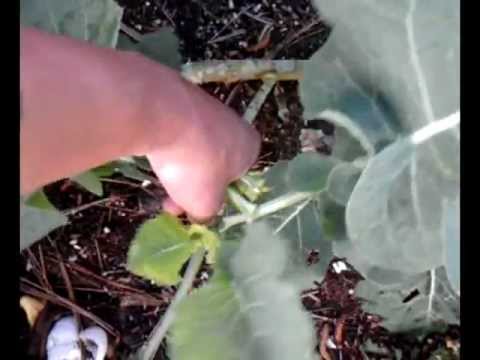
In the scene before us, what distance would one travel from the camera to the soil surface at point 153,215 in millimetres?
1244

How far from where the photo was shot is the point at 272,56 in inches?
48.9

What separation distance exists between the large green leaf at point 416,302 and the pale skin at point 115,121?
245 mm

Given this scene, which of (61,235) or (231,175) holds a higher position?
(231,175)

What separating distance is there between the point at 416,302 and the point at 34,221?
46cm

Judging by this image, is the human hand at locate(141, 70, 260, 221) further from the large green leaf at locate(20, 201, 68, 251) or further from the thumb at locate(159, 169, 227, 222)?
the large green leaf at locate(20, 201, 68, 251)

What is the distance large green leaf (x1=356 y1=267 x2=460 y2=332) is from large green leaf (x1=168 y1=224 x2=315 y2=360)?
0.61 feet

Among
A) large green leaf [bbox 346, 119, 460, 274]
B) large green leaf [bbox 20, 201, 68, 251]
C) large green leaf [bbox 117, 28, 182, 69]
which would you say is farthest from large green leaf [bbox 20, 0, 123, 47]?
large green leaf [bbox 346, 119, 460, 274]

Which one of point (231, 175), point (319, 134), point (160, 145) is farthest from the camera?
point (319, 134)

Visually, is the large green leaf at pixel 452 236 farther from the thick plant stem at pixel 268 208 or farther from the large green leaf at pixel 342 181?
the thick plant stem at pixel 268 208

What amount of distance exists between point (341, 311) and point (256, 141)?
0.30 metres
